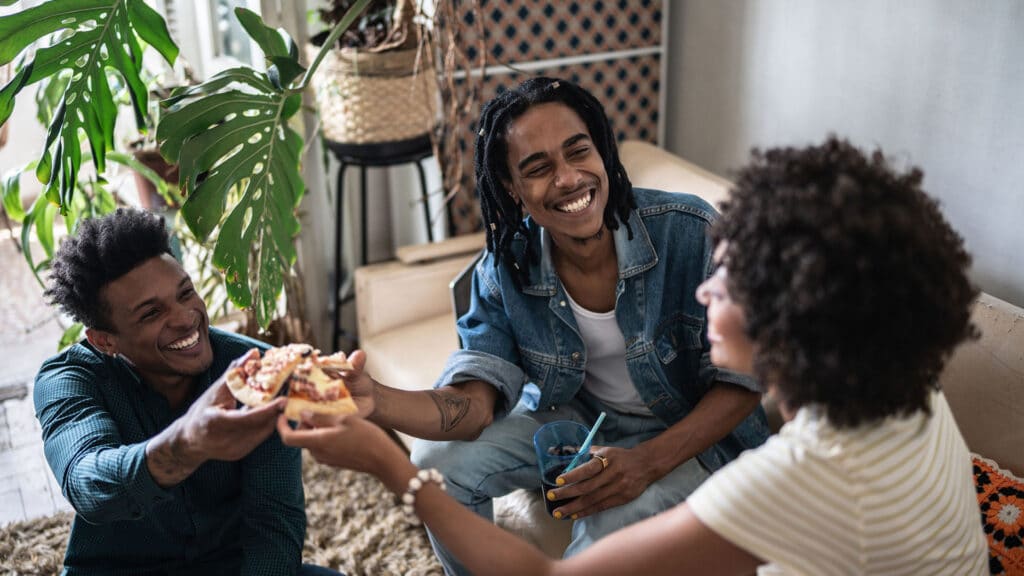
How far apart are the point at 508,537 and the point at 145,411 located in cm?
76

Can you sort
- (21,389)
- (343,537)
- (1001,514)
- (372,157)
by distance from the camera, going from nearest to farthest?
(1001,514) → (343,537) → (372,157) → (21,389)

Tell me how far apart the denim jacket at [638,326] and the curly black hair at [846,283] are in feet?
2.16

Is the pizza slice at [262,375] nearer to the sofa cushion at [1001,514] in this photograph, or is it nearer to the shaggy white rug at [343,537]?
the shaggy white rug at [343,537]

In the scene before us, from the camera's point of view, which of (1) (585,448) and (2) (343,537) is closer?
(1) (585,448)

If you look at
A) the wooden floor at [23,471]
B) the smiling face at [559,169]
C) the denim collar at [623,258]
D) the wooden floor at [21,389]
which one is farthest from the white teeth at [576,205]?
the wooden floor at [23,471]

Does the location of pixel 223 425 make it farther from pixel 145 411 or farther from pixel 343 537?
pixel 343 537

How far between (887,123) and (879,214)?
1.37 meters

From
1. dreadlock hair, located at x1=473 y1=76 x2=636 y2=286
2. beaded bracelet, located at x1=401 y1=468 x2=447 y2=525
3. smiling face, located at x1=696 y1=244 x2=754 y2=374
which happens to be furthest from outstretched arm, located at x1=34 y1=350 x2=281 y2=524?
dreadlock hair, located at x1=473 y1=76 x2=636 y2=286

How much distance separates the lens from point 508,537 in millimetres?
1251

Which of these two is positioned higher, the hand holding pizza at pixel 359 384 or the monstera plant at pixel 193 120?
the monstera plant at pixel 193 120

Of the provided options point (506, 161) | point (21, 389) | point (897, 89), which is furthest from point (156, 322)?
point (21, 389)

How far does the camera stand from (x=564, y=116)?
1.79 m

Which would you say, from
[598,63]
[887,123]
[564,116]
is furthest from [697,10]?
[564,116]

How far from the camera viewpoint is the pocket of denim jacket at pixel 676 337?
1.83 metres
